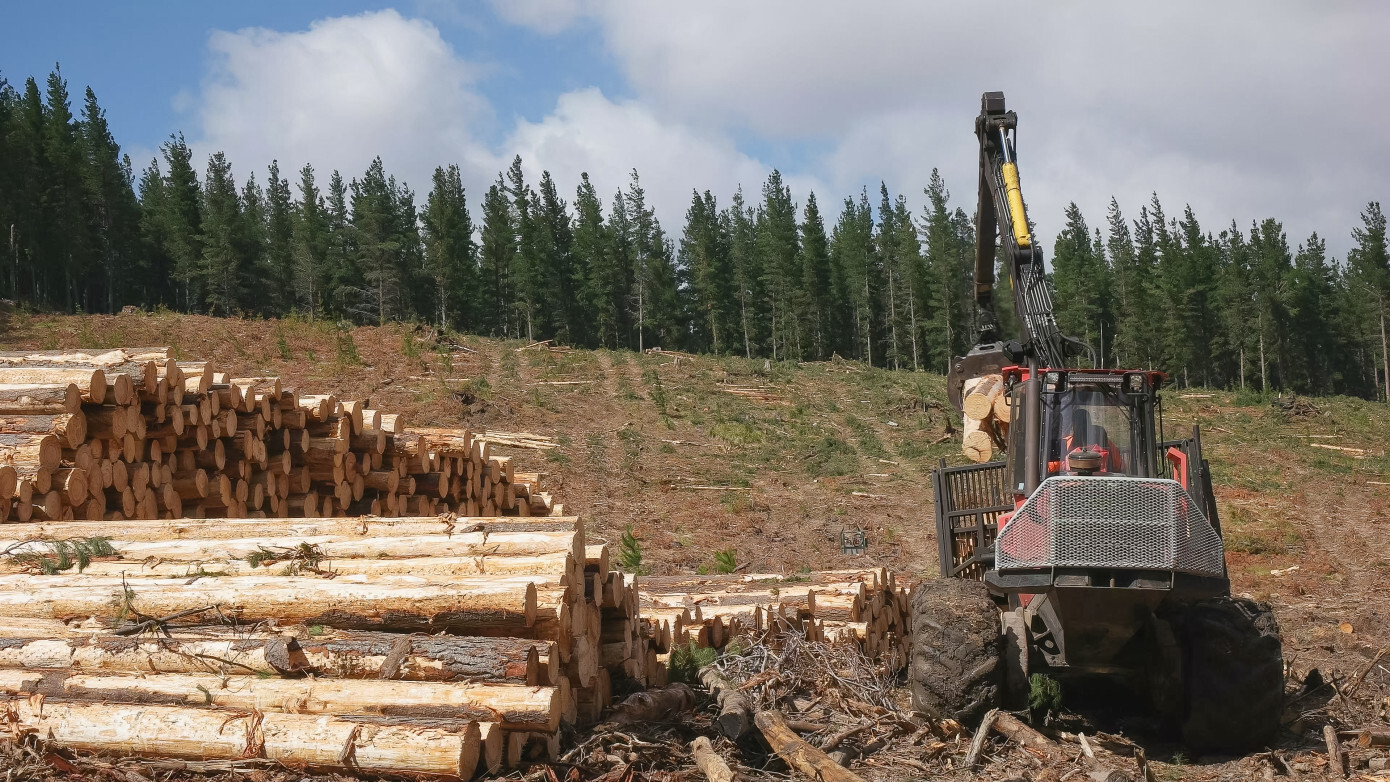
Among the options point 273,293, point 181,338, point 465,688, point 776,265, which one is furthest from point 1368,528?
point 273,293

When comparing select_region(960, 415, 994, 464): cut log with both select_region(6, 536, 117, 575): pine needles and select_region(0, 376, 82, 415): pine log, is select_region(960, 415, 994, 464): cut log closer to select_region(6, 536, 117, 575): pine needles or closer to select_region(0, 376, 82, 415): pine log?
select_region(6, 536, 117, 575): pine needles

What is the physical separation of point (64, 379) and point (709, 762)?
5937mm

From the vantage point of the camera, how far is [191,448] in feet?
28.9

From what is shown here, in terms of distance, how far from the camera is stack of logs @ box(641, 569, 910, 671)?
8786mm

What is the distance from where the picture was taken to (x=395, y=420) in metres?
10.5

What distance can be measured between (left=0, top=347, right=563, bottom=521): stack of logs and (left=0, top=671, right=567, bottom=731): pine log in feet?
9.19

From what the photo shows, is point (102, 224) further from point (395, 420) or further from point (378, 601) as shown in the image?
point (378, 601)

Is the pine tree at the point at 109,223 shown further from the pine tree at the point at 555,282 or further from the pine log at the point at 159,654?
the pine log at the point at 159,654

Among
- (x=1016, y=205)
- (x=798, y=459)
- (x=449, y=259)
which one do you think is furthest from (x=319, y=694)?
(x=449, y=259)

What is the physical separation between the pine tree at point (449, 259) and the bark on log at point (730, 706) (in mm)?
58232

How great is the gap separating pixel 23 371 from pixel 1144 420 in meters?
8.82

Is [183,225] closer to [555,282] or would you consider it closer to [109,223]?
[109,223]

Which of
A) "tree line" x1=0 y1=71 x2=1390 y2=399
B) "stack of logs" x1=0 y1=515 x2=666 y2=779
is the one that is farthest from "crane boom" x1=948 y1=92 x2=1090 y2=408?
"tree line" x1=0 y1=71 x2=1390 y2=399

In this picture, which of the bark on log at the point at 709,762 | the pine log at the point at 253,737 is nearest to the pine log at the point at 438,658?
the pine log at the point at 253,737
